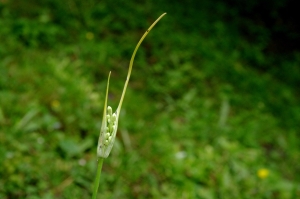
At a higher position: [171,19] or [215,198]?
[171,19]

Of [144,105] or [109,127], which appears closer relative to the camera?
[109,127]

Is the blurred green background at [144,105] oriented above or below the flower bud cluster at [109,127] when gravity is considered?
above

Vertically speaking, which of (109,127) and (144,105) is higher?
(144,105)

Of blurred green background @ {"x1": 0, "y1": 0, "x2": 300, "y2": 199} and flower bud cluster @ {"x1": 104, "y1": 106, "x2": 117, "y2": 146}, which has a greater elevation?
blurred green background @ {"x1": 0, "y1": 0, "x2": 300, "y2": 199}

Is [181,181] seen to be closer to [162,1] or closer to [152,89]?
[152,89]

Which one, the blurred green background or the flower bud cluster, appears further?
the blurred green background

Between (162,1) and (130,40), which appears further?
(162,1)

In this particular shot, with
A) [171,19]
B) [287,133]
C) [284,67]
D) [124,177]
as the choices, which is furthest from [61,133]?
[284,67]

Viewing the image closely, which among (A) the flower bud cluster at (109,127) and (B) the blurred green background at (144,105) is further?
(B) the blurred green background at (144,105)
